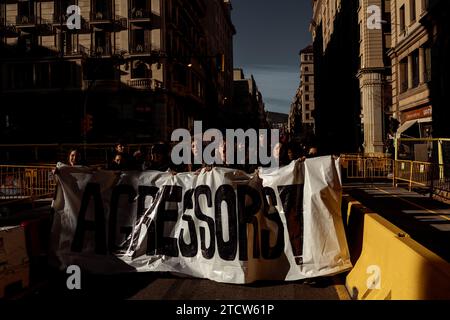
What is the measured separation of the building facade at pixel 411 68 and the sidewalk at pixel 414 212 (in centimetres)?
1031

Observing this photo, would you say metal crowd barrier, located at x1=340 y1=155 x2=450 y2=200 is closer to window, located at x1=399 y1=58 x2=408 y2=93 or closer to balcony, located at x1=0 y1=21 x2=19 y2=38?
window, located at x1=399 y1=58 x2=408 y2=93

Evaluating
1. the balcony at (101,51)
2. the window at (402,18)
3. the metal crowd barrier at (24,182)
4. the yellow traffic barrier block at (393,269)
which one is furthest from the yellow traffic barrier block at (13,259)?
the balcony at (101,51)

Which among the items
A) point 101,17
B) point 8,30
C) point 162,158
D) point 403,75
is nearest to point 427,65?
point 403,75

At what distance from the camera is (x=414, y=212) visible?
37.5 feet

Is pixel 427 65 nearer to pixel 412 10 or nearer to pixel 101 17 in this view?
pixel 412 10

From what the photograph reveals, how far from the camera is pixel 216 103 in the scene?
69.7 meters

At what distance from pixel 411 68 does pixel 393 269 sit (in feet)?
86.4

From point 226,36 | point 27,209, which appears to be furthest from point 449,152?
point 226,36

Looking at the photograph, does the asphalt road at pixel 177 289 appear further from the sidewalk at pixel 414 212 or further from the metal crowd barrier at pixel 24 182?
the metal crowd barrier at pixel 24 182

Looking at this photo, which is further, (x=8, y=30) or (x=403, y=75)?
(x=8, y=30)

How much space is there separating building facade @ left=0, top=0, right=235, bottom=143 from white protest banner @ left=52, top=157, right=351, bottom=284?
34710 millimetres

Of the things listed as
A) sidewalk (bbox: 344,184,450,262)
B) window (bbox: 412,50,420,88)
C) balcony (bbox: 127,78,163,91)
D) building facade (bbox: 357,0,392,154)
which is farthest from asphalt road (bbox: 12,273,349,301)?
balcony (bbox: 127,78,163,91)

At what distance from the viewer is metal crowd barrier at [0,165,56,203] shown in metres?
13.2
